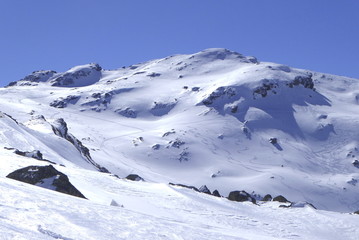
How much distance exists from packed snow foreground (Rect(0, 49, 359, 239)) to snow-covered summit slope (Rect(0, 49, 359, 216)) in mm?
395

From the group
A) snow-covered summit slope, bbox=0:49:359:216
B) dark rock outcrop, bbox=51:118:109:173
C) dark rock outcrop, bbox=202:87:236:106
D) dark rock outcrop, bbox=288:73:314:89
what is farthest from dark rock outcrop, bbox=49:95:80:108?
dark rock outcrop, bbox=51:118:109:173

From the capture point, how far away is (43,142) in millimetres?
42281

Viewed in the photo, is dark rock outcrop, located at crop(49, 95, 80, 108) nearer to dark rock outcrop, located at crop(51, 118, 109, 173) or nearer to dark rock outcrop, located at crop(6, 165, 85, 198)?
dark rock outcrop, located at crop(51, 118, 109, 173)

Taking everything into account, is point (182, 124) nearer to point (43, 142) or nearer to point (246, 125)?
point (246, 125)

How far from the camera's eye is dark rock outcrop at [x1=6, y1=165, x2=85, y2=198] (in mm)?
18359

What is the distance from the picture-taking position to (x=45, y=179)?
18734 millimetres

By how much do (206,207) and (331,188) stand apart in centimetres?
7583

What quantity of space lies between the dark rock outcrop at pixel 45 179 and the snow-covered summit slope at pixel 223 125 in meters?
35.5

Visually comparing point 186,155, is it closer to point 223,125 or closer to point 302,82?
point 223,125

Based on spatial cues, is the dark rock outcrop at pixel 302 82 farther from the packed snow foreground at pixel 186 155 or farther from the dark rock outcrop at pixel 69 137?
the dark rock outcrop at pixel 69 137

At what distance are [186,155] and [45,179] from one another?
85539 mm

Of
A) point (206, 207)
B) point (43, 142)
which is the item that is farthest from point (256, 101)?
point (206, 207)

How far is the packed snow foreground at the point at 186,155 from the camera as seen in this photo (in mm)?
14047

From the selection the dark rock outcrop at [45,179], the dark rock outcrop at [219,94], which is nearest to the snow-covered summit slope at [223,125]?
the dark rock outcrop at [219,94]
